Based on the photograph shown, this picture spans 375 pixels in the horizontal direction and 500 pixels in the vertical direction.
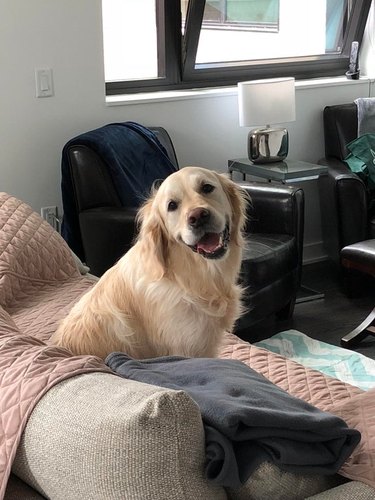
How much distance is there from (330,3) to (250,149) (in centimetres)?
152

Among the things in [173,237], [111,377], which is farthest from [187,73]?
[111,377]

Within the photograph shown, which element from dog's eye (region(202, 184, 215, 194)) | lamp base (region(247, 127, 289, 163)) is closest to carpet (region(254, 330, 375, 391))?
lamp base (region(247, 127, 289, 163))

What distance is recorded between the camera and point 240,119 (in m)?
4.00

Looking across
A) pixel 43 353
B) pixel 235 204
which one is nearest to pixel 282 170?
pixel 235 204

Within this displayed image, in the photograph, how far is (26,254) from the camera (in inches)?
99.0

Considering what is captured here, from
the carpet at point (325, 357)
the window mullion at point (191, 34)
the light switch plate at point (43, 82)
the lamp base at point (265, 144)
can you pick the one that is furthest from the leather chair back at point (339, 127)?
the light switch plate at point (43, 82)

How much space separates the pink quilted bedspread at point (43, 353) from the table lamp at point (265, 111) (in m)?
1.66

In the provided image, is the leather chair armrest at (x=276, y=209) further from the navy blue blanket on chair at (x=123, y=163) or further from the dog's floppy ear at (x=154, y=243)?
the dog's floppy ear at (x=154, y=243)

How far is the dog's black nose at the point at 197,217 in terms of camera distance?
71.6 inches

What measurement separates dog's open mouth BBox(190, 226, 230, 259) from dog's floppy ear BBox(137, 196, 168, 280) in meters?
0.08

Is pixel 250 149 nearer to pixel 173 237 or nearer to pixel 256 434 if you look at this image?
pixel 173 237

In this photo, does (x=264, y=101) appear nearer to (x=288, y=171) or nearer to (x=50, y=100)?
(x=288, y=171)

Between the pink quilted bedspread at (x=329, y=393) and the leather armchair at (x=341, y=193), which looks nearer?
the pink quilted bedspread at (x=329, y=393)

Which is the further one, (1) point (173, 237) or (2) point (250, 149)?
(2) point (250, 149)
